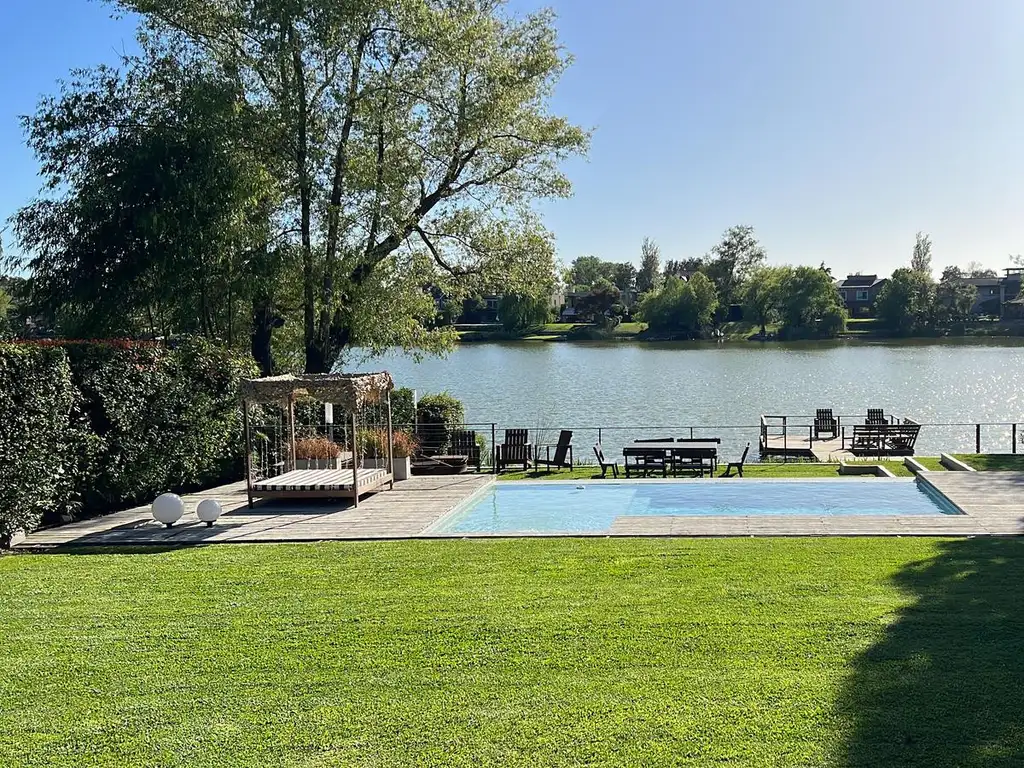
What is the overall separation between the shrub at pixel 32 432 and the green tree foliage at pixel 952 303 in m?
90.7

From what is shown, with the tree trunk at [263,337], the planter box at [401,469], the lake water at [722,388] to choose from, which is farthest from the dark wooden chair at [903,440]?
the tree trunk at [263,337]

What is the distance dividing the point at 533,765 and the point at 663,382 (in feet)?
135

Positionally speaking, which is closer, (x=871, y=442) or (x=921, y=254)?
(x=871, y=442)

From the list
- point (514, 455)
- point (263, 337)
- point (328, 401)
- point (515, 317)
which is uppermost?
point (515, 317)

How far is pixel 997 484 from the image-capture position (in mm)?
13227

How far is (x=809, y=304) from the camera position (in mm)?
86000

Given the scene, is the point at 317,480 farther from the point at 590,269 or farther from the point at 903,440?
the point at 590,269

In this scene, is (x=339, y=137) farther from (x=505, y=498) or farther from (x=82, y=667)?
(x=82, y=667)

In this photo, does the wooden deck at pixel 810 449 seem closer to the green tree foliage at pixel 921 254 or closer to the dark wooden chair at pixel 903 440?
the dark wooden chair at pixel 903 440

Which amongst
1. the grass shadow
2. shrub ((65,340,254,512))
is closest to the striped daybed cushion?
shrub ((65,340,254,512))

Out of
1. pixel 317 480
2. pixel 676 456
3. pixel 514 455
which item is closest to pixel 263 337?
pixel 514 455

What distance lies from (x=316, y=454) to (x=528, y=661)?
10616 millimetres

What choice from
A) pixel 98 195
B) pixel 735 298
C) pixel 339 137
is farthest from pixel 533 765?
pixel 735 298

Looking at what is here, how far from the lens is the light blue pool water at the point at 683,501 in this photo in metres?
13.1
